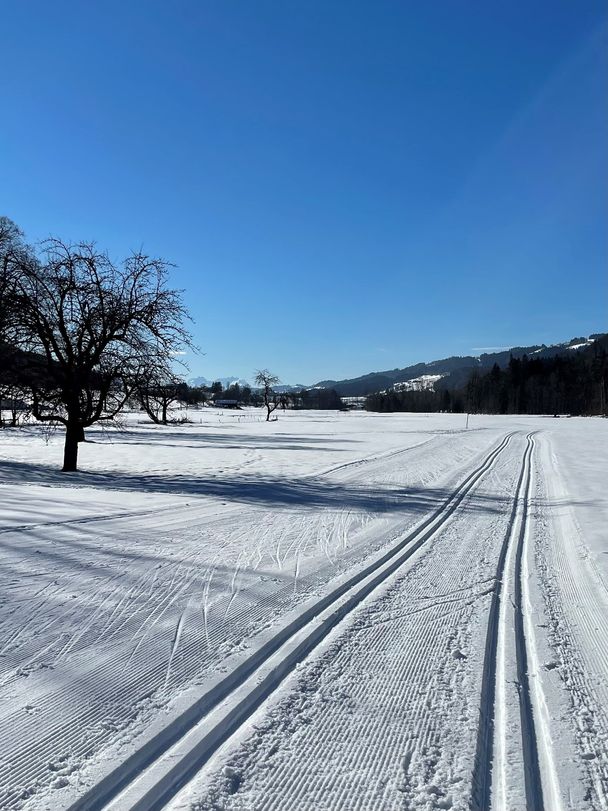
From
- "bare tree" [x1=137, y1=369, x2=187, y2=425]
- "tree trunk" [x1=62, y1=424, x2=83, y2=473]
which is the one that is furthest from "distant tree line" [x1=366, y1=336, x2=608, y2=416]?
"tree trunk" [x1=62, y1=424, x2=83, y2=473]

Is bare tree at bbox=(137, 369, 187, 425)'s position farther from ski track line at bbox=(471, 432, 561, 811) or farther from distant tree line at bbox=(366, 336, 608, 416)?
distant tree line at bbox=(366, 336, 608, 416)

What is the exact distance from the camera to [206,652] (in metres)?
3.77

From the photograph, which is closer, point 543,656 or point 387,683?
point 387,683

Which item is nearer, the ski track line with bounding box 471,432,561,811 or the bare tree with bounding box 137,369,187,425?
the ski track line with bounding box 471,432,561,811

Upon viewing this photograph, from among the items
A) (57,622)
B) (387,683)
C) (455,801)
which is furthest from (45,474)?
(455,801)

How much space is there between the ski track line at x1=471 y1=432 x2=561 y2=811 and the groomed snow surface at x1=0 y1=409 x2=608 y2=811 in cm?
1

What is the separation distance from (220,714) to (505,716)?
1.71 m

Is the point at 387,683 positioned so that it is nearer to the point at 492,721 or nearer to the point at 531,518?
the point at 492,721

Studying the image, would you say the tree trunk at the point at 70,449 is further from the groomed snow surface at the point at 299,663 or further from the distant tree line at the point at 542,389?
the distant tree line at the point at 542,389

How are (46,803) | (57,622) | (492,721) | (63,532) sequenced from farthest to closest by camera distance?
(63,532) → (57,622) → (492,721) → (46,803)

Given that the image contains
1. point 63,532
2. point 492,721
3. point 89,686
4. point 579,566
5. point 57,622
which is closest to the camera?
point 492,721

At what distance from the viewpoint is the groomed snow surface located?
98.0 inches

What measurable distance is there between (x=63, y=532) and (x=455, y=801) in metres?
6.16

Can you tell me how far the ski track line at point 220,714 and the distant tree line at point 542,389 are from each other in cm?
9674
